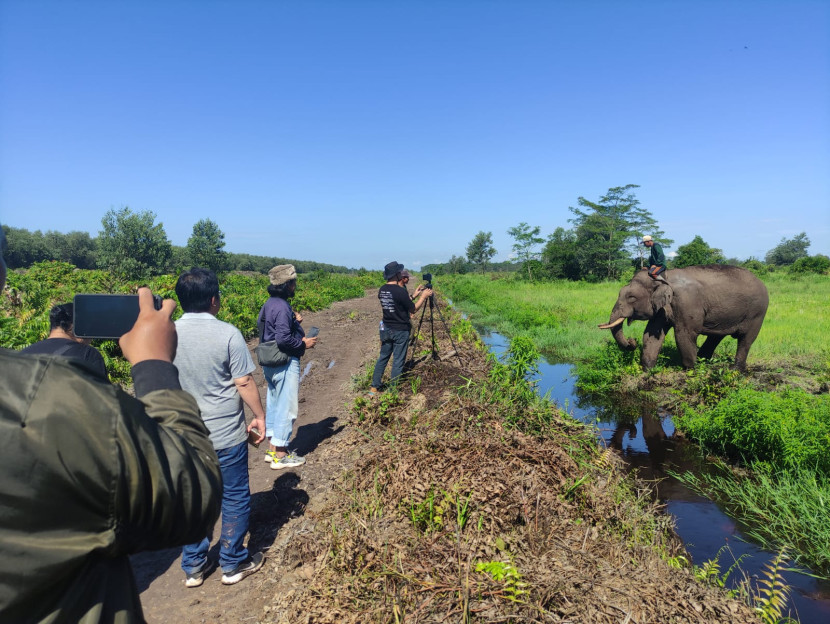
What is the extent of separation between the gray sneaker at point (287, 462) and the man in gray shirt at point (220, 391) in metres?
1.64

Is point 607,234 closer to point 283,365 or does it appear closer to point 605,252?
point 605,252

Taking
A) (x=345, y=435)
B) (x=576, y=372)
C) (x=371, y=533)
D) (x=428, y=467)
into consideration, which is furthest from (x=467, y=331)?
(x=371, y=533)

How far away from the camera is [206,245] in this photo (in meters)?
62.3

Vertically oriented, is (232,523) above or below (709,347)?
below

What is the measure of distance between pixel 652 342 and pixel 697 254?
40.5 m

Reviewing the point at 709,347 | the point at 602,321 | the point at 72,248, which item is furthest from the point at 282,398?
the point at 72,248

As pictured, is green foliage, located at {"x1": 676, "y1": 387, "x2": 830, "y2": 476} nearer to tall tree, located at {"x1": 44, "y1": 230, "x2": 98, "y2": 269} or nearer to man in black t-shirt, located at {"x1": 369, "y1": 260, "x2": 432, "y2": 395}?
man in black t-shirt, located at {"x1": 369, "y1": 260, "x2": 432, "y2": 395}

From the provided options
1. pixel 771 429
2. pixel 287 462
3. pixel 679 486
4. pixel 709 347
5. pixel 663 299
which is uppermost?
pixel 663 299

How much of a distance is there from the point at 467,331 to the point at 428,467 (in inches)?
323

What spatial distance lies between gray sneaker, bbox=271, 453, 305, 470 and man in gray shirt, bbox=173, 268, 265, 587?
164 cm

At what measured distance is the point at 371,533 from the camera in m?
3.26

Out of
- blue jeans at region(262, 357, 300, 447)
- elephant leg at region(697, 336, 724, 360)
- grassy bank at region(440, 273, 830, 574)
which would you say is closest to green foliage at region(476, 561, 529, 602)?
blue jeans at region(262, 357, 300, 447)

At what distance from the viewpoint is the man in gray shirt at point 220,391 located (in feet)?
10.6

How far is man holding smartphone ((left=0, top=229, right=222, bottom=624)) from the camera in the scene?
909 mm
